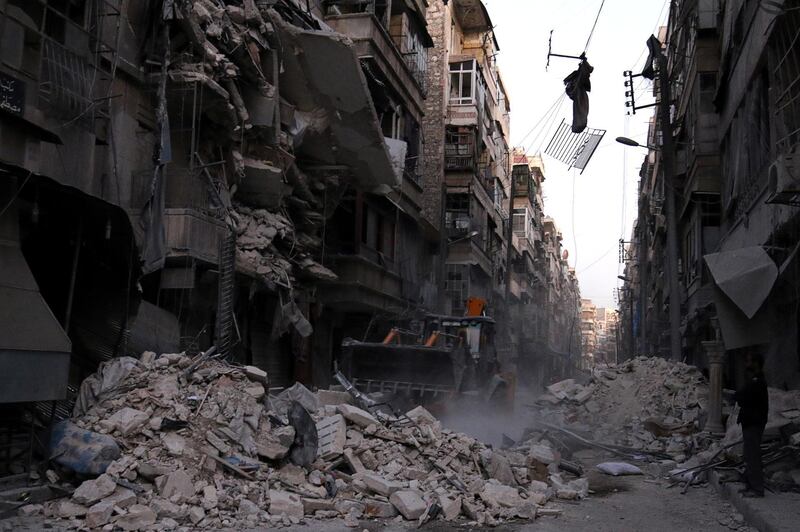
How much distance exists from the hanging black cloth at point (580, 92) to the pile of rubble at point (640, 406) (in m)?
7.19

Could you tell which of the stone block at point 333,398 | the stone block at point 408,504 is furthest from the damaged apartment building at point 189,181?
the stone block at point 408,504

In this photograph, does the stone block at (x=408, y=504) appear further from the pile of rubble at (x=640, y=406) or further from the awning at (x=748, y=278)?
the pile of rubble at (x=640, y=406)

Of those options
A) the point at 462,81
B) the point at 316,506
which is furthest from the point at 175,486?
the point at 462,81

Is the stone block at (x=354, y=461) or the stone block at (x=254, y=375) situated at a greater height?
the stone block at (x=254, y=375)

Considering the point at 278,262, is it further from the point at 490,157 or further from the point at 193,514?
the point at 490,157

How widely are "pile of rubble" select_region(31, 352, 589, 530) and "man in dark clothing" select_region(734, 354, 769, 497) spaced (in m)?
2.27

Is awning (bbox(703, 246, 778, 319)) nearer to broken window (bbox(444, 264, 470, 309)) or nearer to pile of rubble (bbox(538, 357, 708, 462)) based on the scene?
pile of rubble (bbox(538, 357, 708, 462))

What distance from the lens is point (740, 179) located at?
58.3 feet

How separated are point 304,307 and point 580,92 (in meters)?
8.62

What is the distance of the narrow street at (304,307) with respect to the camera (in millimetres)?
8406

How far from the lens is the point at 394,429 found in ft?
36.6

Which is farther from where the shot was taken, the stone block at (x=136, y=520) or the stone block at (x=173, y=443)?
the stone block at (x=173, y=443)

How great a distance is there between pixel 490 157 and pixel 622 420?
2509 centimetres

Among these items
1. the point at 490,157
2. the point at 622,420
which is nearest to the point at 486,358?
the point at 622,420
